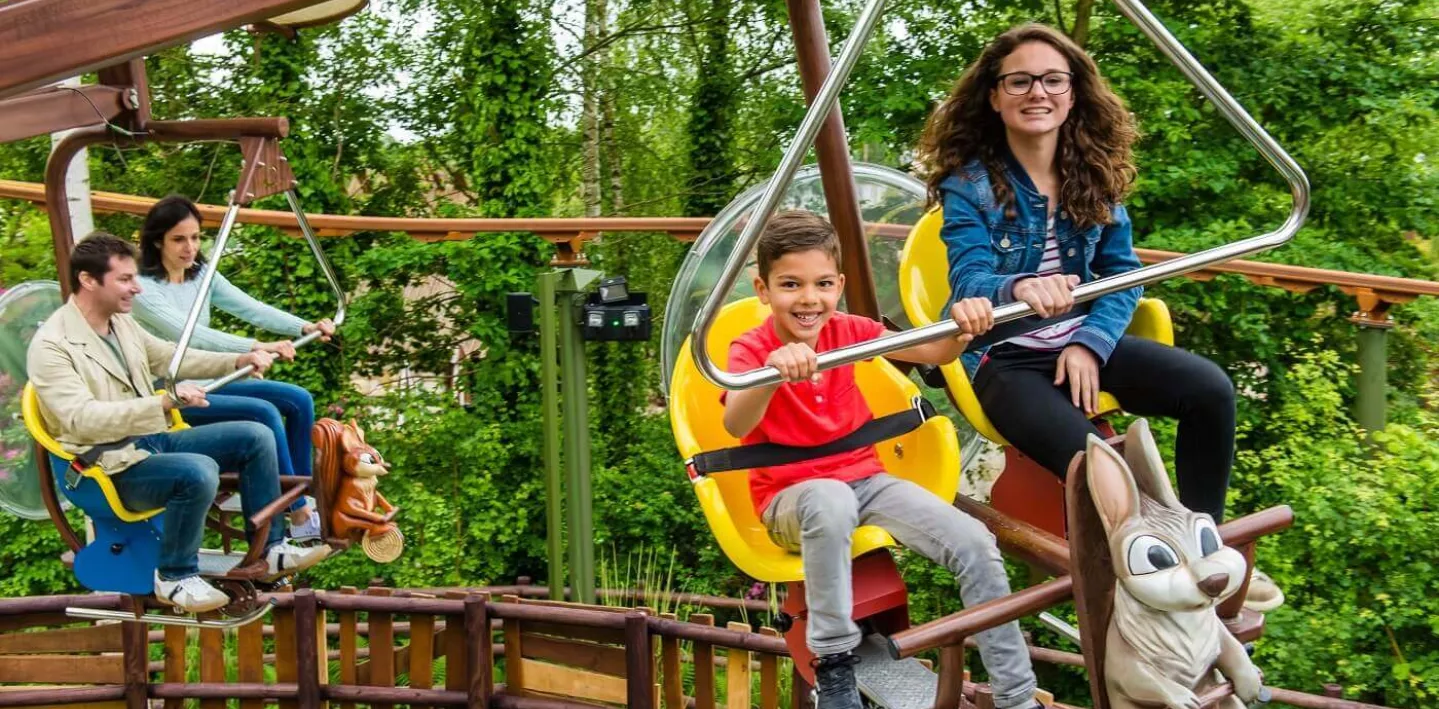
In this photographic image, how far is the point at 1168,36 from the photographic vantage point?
66.2 inches

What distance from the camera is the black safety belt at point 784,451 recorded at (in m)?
2.19

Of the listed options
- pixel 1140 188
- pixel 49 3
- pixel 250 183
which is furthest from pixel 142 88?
pixel 1140 188

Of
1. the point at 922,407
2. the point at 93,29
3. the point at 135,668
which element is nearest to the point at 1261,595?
the point at 922,407

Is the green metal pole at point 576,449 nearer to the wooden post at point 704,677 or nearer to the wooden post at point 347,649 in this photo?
the wooden post at point 347,649

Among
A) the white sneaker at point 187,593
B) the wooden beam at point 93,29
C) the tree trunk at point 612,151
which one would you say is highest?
the tree trunk at point 612,151

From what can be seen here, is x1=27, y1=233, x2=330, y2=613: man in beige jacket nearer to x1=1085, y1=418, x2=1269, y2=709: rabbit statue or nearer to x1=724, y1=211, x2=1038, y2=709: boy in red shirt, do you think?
x1=724, y1=211, x2=1038, y2=709: boy in red shirt

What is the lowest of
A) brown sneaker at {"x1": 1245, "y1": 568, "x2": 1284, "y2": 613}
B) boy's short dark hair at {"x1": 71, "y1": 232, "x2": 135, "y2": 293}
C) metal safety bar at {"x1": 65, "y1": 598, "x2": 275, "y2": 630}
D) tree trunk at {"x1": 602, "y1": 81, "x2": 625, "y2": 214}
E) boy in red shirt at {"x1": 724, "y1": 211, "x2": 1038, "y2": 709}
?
metal safety bar at {"x1": 65, "y1": 598, "x2": 275, "y2": 630}

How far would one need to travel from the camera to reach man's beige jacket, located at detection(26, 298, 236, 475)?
286 cm

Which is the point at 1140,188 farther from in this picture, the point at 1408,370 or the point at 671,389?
the point at 671,389

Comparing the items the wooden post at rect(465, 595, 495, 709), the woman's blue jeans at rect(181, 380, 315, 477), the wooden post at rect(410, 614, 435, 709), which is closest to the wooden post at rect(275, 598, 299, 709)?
the wooden post at rect(410, 614, 435, 709)

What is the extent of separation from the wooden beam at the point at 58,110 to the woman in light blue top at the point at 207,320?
0.25 meters

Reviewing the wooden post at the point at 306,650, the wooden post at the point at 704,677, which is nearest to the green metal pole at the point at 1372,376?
the wooden post at the point at 704,677

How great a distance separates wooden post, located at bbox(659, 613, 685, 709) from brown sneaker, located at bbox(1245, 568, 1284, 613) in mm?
2954

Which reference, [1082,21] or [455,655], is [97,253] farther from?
[1082,21]
